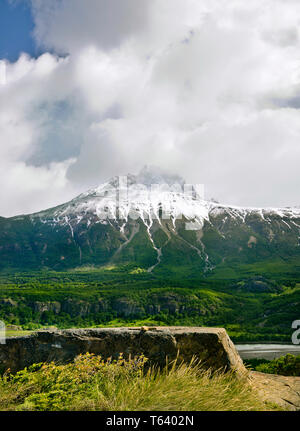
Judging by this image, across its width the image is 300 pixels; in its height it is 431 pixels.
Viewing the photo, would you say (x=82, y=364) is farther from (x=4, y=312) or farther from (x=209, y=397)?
(x=4, y=312)

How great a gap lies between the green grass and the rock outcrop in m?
0.88

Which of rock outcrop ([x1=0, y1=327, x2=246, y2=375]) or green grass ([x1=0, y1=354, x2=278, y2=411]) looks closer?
green grass ([x1=0, y1=354, x2=278, y2=411])

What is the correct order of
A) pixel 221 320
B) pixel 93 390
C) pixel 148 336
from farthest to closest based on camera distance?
pixel 221 320
pixel 148 336
pixel 93 390

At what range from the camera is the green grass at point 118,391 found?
21.2 ft

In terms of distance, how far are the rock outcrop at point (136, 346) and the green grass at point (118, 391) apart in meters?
0.88

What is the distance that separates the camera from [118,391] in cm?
698

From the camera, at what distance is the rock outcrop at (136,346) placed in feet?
29.7

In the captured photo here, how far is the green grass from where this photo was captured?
647 cm

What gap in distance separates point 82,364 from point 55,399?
1.47m

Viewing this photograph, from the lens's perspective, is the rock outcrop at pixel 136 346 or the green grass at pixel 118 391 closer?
the green grass at pixel 118 391
